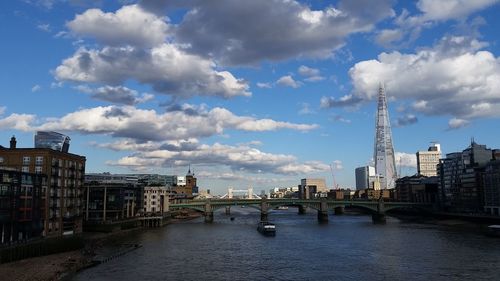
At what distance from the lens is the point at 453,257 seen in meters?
88.4

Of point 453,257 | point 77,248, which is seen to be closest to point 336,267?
point 453,257

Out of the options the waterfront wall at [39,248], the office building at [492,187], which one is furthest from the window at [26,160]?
the office building at [492,187]

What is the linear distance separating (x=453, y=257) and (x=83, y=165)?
90.1 metres

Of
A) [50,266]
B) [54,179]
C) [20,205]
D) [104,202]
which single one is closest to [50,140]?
[104,202]

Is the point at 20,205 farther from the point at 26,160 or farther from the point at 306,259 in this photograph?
the point at 306,259

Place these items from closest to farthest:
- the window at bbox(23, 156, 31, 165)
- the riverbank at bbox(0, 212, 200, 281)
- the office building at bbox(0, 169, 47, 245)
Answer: the riverbank at bbox(0, 212, 200, 281) < the office building at bbox(0, 169, 47, 245) < the window at bbox(23, 156, 31, 165)

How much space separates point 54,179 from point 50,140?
34.8 meters

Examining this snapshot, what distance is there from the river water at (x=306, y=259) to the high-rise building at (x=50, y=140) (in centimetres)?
3633

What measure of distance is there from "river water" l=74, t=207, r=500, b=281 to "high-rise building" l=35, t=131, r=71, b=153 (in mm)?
36333

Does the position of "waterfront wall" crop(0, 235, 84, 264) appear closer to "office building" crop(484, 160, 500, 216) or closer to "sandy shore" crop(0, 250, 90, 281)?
"sandy shore" crop(0, 250, 90, 281)

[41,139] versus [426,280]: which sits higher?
[41,139]

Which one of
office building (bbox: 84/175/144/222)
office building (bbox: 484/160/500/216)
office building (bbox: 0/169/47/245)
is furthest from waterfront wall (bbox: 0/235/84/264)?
office building (bbox: 484/160/500/216)

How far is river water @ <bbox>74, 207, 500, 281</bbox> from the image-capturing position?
71000 millimetres

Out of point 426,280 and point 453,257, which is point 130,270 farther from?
point 453,257
